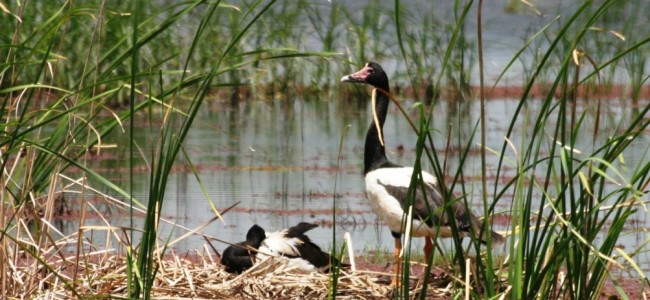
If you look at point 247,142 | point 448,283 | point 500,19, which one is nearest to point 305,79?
point 247,142

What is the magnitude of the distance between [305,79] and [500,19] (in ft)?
16.3

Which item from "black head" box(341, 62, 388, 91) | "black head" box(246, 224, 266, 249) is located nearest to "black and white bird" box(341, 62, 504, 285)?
"black head" box(341, 62, 388, 91)

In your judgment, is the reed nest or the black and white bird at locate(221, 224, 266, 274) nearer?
the reed nest

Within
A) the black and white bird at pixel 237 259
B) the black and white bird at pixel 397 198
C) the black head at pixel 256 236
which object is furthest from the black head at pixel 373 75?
the black and white bird at pixel 237 259

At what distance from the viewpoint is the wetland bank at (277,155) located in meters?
3.46

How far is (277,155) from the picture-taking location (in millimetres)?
9930

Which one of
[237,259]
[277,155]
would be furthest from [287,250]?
[277,155]

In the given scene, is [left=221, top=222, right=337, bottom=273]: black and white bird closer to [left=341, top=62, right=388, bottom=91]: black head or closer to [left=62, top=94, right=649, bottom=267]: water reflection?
[left=62, top=94, right=649, bottom=267]: water reflection

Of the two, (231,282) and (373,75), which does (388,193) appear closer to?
(373,75)

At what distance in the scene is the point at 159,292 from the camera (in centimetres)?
453

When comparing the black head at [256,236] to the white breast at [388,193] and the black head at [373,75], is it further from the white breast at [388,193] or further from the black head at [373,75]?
the black head at [373,75]

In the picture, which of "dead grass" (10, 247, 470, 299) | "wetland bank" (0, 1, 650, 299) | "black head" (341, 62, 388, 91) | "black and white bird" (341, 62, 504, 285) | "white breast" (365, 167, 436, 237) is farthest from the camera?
"black head" (341, 62, 388, 91)

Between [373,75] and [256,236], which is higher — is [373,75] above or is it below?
above

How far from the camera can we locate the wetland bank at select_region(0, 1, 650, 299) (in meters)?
3.46
